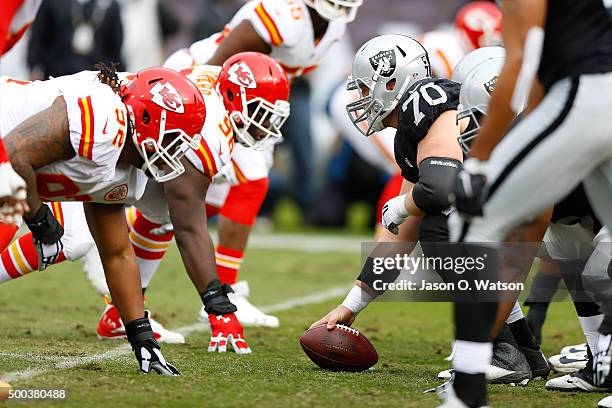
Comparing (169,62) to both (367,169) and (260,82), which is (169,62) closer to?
(260,82)

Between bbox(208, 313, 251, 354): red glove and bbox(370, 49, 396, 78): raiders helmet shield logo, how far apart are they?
4.04ft

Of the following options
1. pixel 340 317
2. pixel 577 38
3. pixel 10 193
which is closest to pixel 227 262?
pixel 340 317

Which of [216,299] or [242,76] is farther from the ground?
[242,76]

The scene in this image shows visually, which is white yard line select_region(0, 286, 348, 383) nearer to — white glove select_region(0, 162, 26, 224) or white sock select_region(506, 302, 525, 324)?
white glove select_region(0, 162, 26, 224)

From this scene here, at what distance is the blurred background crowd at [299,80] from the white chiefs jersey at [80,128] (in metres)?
5.65

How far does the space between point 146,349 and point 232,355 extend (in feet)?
2.03

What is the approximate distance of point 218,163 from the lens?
180 inches

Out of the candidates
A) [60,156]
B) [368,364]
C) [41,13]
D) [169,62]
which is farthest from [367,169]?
[60,156]

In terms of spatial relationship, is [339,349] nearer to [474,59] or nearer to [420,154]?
[420,154]

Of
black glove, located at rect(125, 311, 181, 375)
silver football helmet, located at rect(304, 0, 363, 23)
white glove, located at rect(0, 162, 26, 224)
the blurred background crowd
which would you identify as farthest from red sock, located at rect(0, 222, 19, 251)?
the blurred background crowd

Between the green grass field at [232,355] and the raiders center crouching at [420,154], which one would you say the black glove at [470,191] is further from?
the green grass field at [232,355]

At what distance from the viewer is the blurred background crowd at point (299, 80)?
9422 mm

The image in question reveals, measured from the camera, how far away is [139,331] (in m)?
4.04

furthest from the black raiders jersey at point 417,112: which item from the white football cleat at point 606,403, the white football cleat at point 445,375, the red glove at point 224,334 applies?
the white football cleat at point 606,403
